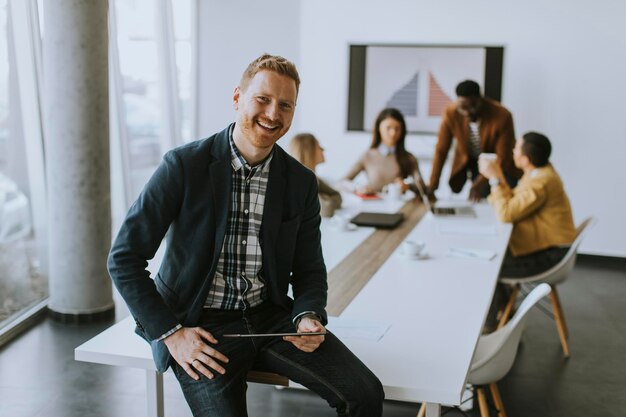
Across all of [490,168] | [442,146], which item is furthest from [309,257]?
[442,146]

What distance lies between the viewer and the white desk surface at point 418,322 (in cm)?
218

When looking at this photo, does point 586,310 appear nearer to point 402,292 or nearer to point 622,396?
point 622,396

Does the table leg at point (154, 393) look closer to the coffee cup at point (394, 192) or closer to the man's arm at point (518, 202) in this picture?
the man's arm at point (518, 202)

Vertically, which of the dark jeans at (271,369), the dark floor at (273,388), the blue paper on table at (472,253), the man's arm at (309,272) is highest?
the man's arm at (309,272)

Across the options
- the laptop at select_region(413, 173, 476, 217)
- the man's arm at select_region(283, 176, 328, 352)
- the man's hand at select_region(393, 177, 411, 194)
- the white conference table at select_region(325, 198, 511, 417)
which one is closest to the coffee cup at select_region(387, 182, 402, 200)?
the man's hand at select_region(393, 177, 411, 194)

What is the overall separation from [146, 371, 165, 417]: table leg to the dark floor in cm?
98

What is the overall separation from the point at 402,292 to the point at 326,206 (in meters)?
1.64

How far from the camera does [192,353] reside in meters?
2.10

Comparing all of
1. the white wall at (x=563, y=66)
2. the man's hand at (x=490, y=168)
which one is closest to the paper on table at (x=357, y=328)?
the man's hand at (x=490, y=168)

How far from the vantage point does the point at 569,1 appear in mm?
6395

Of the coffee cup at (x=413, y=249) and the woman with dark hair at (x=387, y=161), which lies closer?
the coffee cup at (x=413, y=249)

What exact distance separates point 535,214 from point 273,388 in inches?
73.2

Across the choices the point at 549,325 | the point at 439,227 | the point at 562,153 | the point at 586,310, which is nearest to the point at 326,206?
the point at 439,227

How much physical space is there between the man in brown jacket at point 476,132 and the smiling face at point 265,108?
339cm
